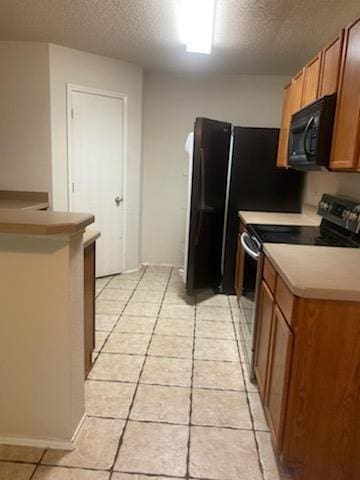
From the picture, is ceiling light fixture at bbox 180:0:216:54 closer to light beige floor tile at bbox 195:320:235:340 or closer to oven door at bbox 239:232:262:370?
oven door at bbox 239:232:262:370

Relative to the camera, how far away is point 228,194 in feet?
11.9

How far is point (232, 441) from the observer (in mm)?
1759

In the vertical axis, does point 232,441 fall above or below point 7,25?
below

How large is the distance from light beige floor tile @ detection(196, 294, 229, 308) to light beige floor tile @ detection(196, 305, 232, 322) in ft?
0.25

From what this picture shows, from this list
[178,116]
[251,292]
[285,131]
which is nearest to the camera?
[251,292]

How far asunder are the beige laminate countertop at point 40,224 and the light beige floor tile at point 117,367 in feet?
3.69

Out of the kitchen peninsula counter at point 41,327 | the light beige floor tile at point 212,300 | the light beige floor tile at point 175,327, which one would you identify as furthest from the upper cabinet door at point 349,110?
the light beige floor tile at point 212,300

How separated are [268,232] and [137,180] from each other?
2091mm

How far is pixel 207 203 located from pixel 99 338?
155cm

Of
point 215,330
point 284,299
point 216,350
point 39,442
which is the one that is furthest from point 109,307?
point 284,299

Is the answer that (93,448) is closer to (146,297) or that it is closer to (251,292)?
(251,292)

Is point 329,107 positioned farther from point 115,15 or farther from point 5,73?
point 5,73

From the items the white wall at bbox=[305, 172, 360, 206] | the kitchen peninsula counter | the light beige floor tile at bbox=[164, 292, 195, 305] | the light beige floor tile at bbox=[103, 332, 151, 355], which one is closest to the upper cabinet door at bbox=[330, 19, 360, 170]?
the white wall at bbox=[305, 172, 360, 206]

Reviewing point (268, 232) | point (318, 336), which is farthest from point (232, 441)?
point (268, 232)
